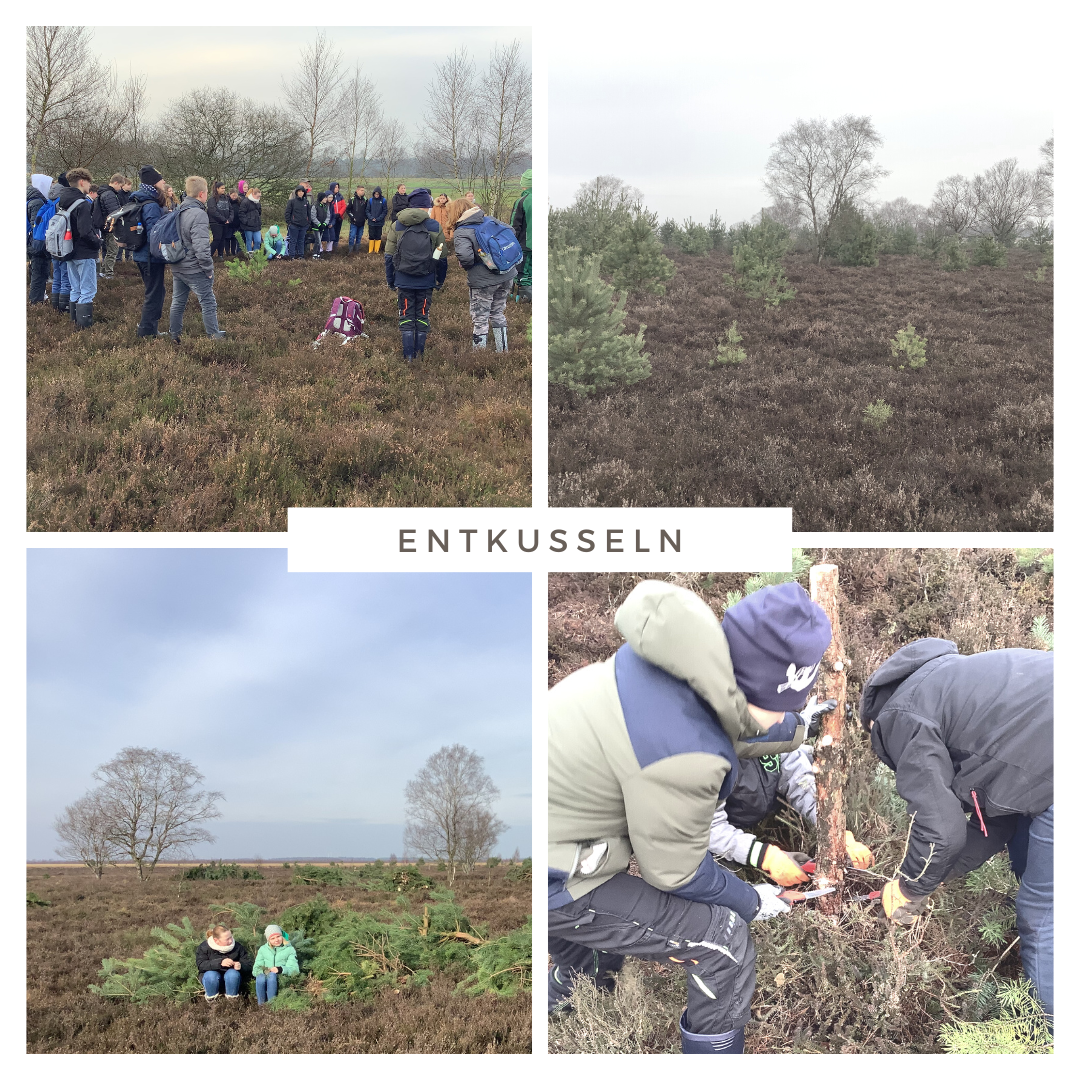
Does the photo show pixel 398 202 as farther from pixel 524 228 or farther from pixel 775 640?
pixel 775 640

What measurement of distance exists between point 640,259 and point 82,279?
534cm

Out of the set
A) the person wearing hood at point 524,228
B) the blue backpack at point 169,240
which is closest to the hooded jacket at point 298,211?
the blue backpack at point 169,240

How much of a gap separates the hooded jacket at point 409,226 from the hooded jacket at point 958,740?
5247 mm

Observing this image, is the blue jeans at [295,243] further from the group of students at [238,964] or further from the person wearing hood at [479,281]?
the group of students at [238,964]

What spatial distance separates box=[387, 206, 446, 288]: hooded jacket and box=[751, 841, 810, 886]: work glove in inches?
218

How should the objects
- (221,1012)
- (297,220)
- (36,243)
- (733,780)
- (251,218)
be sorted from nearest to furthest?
(733,780)
(221,1012)
(36,243)
(297,220)
(251,218)

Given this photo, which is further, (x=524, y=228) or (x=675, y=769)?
(x=524, y=228)

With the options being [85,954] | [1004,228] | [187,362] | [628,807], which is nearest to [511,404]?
[187,362]

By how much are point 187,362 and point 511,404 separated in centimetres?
283

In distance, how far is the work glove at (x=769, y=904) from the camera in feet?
14.5

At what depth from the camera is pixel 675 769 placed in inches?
141

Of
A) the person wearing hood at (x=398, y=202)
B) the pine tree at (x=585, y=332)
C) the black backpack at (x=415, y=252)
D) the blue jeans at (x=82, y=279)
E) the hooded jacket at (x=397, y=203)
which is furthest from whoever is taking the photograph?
the hooded jacket at (x=397, y=203)

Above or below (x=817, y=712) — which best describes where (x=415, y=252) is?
above

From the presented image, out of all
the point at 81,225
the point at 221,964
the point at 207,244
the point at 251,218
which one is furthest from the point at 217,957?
the point at 251,218
